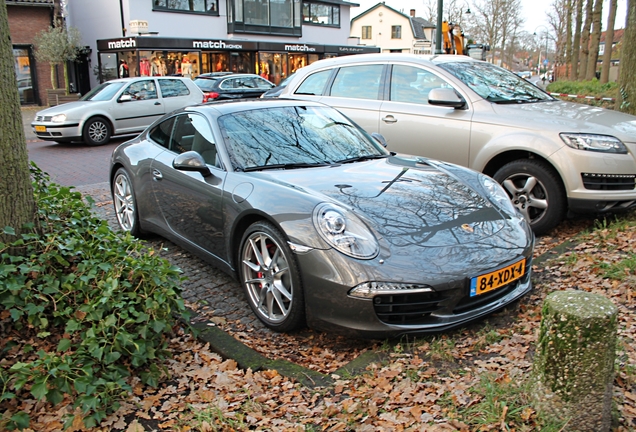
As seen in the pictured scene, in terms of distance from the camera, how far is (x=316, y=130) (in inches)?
186

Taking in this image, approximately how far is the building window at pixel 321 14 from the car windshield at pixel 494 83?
109ft

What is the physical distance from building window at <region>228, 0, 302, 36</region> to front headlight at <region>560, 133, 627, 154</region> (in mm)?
29834

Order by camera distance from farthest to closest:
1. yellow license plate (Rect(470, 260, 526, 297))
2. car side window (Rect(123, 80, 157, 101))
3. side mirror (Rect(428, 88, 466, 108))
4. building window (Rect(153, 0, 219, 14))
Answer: building window (Rect(153, 0, 219, 14)) < car side window (Rect(123, 80, 157, 101)) < side mirror (Rect(428, 88, 466, 108)) < yellow license plate (Rect(470, 260, 526, 297))

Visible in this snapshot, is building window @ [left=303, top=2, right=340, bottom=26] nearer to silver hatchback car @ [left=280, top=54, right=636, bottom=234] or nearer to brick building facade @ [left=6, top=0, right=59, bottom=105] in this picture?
brick building facade @ [left=6, top=0, right=59, bottom=105]

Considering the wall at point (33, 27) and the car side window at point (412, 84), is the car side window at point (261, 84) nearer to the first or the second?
the car side window at point (412, 84)

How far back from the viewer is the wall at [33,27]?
2553 centimetres

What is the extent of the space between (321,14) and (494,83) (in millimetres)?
35148

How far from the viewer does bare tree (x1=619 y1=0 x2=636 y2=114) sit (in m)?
7.42

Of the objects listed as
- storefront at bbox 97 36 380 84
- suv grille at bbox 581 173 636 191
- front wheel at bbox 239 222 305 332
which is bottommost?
front wheel at bbox 239 222 305 332

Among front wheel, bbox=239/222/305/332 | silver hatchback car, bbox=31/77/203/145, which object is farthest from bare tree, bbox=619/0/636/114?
silver hatchback car, bbox=31/77/203/145

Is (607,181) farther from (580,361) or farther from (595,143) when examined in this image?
(580,361)

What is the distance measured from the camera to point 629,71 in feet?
24.9

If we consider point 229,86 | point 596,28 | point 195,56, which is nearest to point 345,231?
point 229,86

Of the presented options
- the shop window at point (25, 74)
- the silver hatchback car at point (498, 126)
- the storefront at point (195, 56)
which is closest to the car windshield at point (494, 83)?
the silver hatchback car at point (498, 126)
